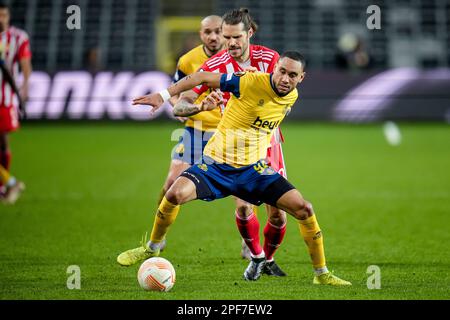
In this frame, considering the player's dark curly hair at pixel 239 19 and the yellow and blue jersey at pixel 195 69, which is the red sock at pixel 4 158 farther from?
the player's dark curly hair at pixel 239 19

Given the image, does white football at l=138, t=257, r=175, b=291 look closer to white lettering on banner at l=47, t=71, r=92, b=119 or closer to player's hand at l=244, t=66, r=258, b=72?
player's hand at l=244, t=66, r=258, b=72

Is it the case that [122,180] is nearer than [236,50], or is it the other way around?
[236,50]

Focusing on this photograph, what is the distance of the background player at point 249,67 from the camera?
Answer: 754 cm

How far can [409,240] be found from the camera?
9.44 m

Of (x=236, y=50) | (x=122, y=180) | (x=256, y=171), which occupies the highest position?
(x=236, y=50)

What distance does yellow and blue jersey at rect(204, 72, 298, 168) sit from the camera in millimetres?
7055

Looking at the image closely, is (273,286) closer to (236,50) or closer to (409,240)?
(236,50)

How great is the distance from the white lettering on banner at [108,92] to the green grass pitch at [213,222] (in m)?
2.29

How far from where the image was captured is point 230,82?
7.03 meters

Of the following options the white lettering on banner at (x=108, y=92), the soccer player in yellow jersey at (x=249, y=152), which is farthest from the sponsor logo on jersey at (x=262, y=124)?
the white lettering on banner at (x=108, y=92)

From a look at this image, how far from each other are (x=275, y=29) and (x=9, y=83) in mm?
17787

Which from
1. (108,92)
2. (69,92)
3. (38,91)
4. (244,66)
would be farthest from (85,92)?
(244,66)
